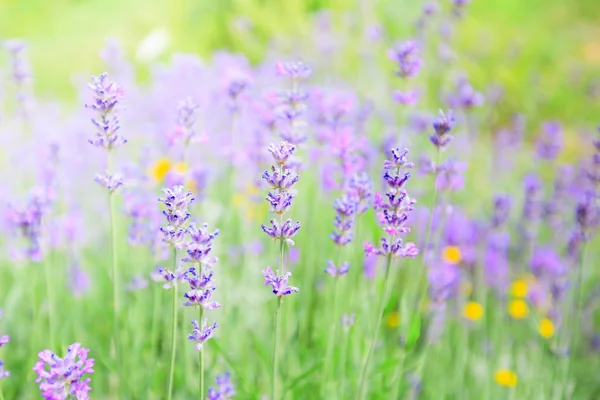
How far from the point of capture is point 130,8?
9.11 m

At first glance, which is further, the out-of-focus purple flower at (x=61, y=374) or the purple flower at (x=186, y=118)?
the purple flower at (x=186, y=118)

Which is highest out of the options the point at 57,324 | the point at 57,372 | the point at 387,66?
the point at 387,66

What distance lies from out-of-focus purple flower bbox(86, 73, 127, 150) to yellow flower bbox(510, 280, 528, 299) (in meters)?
2.73

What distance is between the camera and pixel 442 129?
1742 millimetres

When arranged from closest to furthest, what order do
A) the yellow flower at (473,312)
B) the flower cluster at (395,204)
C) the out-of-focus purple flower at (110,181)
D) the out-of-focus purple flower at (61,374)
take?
the out-of-focus purple flower at (61,374), the flower cluster at (395,204), the out-of-focus purple flower at (110,181), the yellow flower at (473,312)

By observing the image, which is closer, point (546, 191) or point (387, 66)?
point (546, 191)

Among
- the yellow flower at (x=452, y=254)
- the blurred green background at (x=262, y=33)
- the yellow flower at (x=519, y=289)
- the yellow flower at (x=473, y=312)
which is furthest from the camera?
the blurred green background at (x=262, y=33)

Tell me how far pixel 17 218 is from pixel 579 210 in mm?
1769

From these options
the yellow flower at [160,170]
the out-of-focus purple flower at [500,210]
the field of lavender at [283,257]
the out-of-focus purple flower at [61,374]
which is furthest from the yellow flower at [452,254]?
the out-of-focus purple flower at [61,374]

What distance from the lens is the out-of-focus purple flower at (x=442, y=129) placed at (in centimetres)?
172

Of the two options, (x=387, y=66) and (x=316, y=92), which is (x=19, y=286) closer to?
(x=316, y=92)

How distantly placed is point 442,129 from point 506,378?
55.3 inches

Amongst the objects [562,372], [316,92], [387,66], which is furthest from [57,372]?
[387,66]

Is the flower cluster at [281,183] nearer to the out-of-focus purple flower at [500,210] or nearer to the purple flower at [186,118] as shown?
Answer: the purple flower at [186,118]
